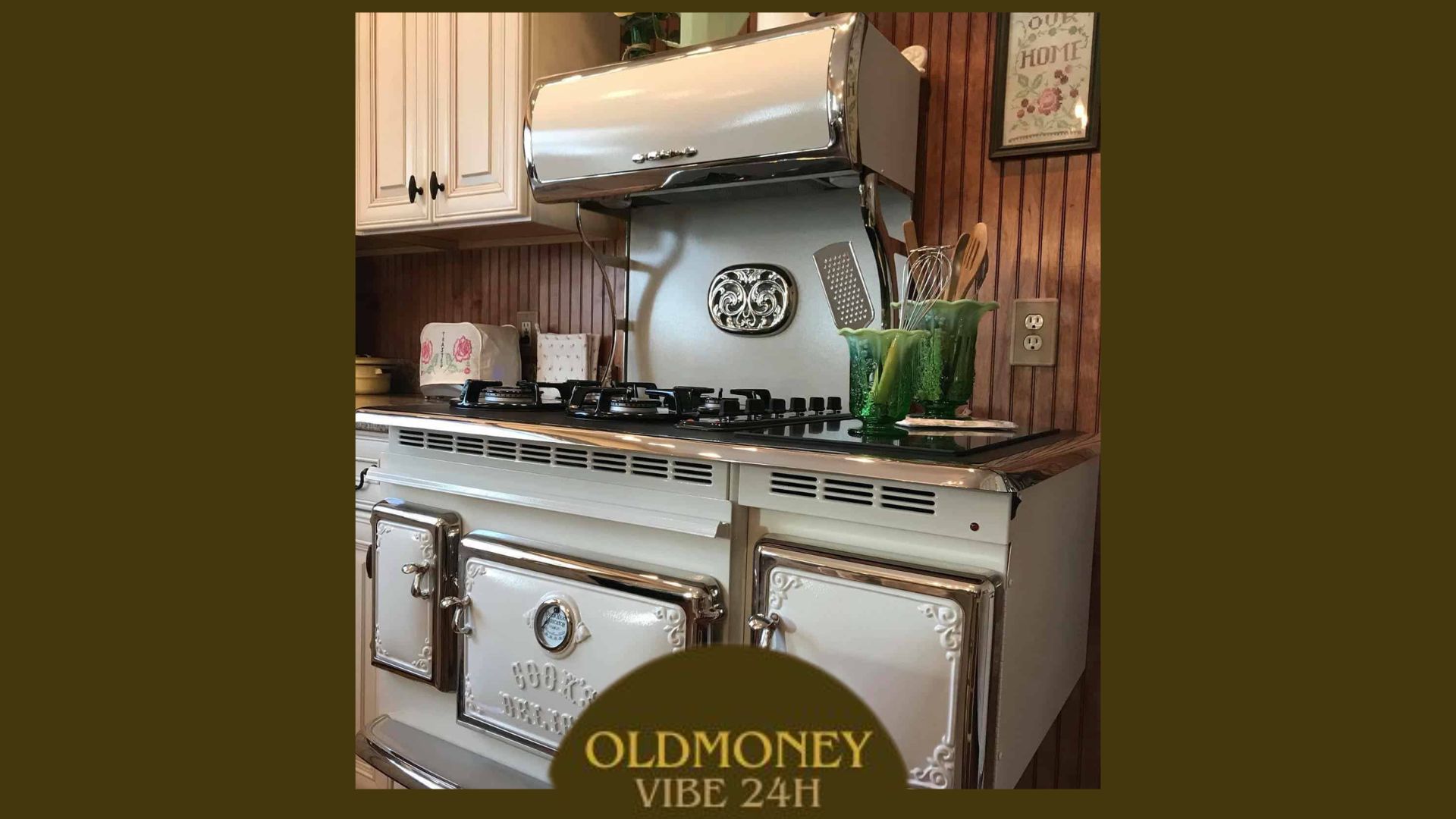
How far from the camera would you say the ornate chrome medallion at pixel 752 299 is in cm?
172

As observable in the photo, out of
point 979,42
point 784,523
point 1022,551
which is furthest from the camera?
point 979,42

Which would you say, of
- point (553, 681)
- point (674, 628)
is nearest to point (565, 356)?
point (553, 681)

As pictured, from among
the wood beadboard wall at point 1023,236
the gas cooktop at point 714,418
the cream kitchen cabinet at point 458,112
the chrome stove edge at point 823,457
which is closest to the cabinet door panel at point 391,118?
the cream kitchen cabinet at point 458,112

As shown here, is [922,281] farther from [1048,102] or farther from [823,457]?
[823,457]

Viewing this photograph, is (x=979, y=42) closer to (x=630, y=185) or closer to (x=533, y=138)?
(x=630, y=185)

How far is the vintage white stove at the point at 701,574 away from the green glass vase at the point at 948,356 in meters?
0.12

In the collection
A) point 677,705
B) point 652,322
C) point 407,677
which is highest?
point 652,322

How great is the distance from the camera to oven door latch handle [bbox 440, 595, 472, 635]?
1288mm

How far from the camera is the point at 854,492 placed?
97cm

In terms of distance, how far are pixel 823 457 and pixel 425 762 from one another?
898 millimetres

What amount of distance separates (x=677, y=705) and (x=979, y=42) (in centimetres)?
134

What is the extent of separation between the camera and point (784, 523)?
1042 millimetres

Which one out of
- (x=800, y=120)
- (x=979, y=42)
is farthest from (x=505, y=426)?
(x=979, y=42)

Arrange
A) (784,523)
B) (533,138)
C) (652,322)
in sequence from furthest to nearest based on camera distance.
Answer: (652,322) < (533,138) < (784,523)
